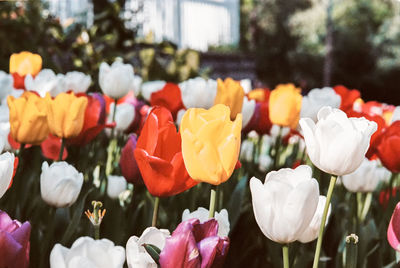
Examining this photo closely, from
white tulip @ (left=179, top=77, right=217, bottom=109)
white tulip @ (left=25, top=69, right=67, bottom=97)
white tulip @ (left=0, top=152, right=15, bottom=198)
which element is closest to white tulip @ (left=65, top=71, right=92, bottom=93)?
white tulip @ (left=25, top=69, right=67, bottom=97)

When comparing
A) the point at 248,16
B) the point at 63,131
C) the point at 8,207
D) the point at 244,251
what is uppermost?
the point at 248,16

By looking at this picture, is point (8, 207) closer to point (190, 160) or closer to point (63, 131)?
point (63, 131)

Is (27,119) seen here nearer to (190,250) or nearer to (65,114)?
(65,114)

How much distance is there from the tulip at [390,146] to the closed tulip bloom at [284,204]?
0.54 meters

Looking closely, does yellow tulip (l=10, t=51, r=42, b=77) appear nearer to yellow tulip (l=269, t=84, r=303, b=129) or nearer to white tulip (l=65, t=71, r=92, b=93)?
white tulip (l=65, t=71, r=92, b=93)

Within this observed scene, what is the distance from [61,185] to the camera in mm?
941

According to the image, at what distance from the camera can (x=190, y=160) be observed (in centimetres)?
71

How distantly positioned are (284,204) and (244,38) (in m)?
15.3

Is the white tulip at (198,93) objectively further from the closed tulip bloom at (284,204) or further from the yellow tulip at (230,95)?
the closed tulip bloom at (284,204)

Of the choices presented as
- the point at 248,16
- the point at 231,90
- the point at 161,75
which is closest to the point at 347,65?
the point at 248,16

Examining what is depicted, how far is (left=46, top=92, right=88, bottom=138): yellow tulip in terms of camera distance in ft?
3.75

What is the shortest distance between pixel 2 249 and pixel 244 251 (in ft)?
2.30

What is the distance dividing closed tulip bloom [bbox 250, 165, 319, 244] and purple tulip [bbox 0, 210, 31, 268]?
0.27 meters

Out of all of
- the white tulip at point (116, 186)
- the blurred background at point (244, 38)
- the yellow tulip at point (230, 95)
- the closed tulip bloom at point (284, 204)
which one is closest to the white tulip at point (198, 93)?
the yellow tulip at point (230, 95)
